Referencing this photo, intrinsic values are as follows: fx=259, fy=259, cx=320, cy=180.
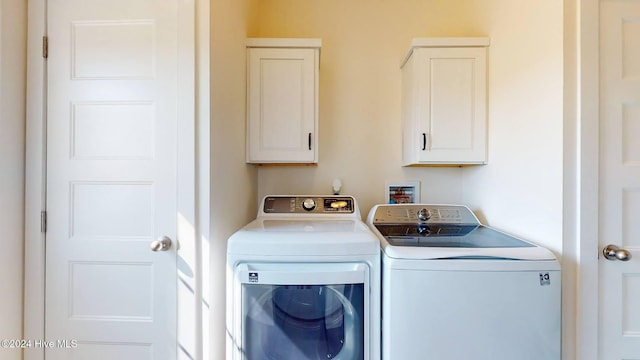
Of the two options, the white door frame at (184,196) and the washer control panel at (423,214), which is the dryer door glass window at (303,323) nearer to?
the white door frame at (184,196)

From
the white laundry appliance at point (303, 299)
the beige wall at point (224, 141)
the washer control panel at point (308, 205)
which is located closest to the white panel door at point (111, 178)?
the beige wall at point (224, 141)

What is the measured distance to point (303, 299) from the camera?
1.12 meters

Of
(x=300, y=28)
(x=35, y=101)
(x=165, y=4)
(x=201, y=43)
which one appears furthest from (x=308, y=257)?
(x=300, y=28)

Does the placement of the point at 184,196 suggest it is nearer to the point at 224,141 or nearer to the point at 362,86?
the point at 224,141

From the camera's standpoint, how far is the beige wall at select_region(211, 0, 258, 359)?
1.17 metres

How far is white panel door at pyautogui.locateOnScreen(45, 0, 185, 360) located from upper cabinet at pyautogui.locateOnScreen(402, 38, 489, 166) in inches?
52.7

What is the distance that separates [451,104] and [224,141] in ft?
4.42

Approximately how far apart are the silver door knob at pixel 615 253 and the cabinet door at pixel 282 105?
1.41 metres

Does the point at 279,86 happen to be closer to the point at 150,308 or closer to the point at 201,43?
the point at 201,43

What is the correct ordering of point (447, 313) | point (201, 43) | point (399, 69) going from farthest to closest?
point (399, 69)
point (201, 43)
point (447, 313)

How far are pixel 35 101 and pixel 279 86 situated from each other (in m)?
1.14

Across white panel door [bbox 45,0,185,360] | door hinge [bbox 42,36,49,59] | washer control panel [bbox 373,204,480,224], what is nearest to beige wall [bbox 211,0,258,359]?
white panel door [bbox 45,0,185,360]

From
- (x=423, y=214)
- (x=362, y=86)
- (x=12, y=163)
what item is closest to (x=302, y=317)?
(x=423, y=214)

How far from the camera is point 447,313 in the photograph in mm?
1008
